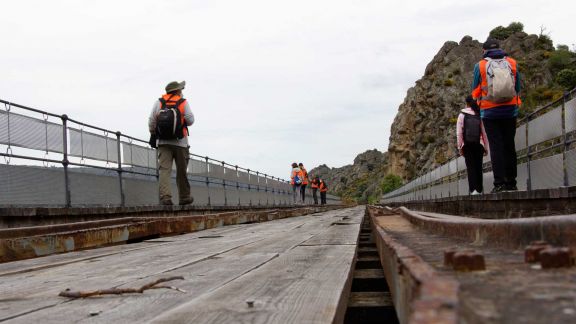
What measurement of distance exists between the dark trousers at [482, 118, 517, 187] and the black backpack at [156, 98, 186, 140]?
5.45 metres

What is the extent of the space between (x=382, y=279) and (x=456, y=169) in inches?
499

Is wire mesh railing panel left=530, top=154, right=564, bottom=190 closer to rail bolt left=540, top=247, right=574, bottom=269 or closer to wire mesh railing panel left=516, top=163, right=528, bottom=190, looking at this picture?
wire mesh railing panel left=516, top=163, right=528, bottom=190

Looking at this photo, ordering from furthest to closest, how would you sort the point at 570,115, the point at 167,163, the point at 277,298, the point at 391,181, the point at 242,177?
the point at 391,181, the point at 242,177, the point at 167,163, the point at 570,115, the point at 277,298

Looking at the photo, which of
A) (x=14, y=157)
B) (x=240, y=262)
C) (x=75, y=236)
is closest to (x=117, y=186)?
(x=14, y=157)

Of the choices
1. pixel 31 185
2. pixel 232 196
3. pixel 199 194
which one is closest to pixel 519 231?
pixel 31 185

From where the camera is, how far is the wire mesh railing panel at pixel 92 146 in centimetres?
932

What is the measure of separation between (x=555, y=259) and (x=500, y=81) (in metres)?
6.47

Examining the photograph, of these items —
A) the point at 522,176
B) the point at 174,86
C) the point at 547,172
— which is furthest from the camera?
the point at 174,86

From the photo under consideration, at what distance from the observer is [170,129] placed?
34.8 feet

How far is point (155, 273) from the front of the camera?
3.09m

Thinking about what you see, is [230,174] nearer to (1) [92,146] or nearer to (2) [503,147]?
(1) [92,146]

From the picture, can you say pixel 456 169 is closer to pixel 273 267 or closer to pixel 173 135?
pixel 173 135

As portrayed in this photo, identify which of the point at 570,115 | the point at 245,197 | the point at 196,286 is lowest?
the point at 196,286

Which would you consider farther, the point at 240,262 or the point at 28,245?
the point at 28,245
